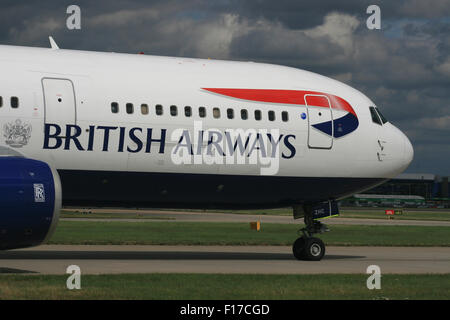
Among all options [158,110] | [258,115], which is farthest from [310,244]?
[158,110]

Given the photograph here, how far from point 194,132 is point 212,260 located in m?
4.02

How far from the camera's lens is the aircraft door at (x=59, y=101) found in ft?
64.4

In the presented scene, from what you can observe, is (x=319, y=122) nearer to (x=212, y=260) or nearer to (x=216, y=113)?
(x=216, y=113)

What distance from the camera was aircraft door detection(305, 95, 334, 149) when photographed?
2266cm

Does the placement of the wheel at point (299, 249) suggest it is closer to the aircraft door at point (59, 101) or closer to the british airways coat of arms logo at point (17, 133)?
the aircraft door at point (59, 101)

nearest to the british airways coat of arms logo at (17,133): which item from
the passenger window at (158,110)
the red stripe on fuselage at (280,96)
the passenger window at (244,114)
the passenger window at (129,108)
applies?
the passenger window at (129,108)

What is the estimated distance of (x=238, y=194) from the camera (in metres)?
22.4

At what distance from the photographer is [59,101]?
779 inches

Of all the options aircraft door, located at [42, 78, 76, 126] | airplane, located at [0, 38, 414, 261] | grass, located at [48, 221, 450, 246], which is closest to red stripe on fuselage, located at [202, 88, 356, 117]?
airplane, located at [0, 38, 414, 261]

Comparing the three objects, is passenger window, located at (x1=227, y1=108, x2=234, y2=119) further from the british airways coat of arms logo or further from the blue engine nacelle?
the blue engine nacelle

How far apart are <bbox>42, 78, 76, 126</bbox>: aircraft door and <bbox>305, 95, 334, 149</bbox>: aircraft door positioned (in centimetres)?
679

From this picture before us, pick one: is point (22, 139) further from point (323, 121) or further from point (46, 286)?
point (323, 121)
